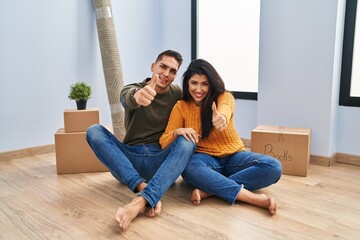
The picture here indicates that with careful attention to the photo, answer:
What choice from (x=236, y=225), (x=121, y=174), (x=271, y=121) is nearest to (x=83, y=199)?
(x=121, y=174)

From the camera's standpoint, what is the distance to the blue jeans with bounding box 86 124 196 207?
137 cm

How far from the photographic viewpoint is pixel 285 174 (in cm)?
199

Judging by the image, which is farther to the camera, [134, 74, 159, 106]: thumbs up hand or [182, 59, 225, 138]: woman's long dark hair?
[182, 59, 225, 138]: woman's long dark hair

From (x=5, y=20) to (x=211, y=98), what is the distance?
1687 millimetres

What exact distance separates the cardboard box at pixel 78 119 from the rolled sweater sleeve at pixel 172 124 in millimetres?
682

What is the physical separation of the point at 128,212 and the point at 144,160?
0.38m

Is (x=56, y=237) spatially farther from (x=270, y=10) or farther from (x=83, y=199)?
(x=270, y=10)

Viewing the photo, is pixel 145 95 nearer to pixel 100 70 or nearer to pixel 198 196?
pixel 198 196

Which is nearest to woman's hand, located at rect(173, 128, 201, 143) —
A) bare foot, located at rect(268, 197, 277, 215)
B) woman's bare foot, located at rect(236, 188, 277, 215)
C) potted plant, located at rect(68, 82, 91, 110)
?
woman's bare foot, located at rect(236, 188, 277, 215)

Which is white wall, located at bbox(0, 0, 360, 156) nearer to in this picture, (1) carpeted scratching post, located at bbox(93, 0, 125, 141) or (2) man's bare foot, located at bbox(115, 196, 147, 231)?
(1) carpeted scratching post, located at bbox(93, 0, 125, 141)

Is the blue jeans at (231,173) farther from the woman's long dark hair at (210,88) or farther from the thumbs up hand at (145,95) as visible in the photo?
the thumbs up hand at (145,95)

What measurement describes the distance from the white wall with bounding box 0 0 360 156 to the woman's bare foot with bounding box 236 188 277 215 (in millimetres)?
977

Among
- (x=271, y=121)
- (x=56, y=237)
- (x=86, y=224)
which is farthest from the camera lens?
(x=271, y=121)

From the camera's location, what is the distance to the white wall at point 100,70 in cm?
212
